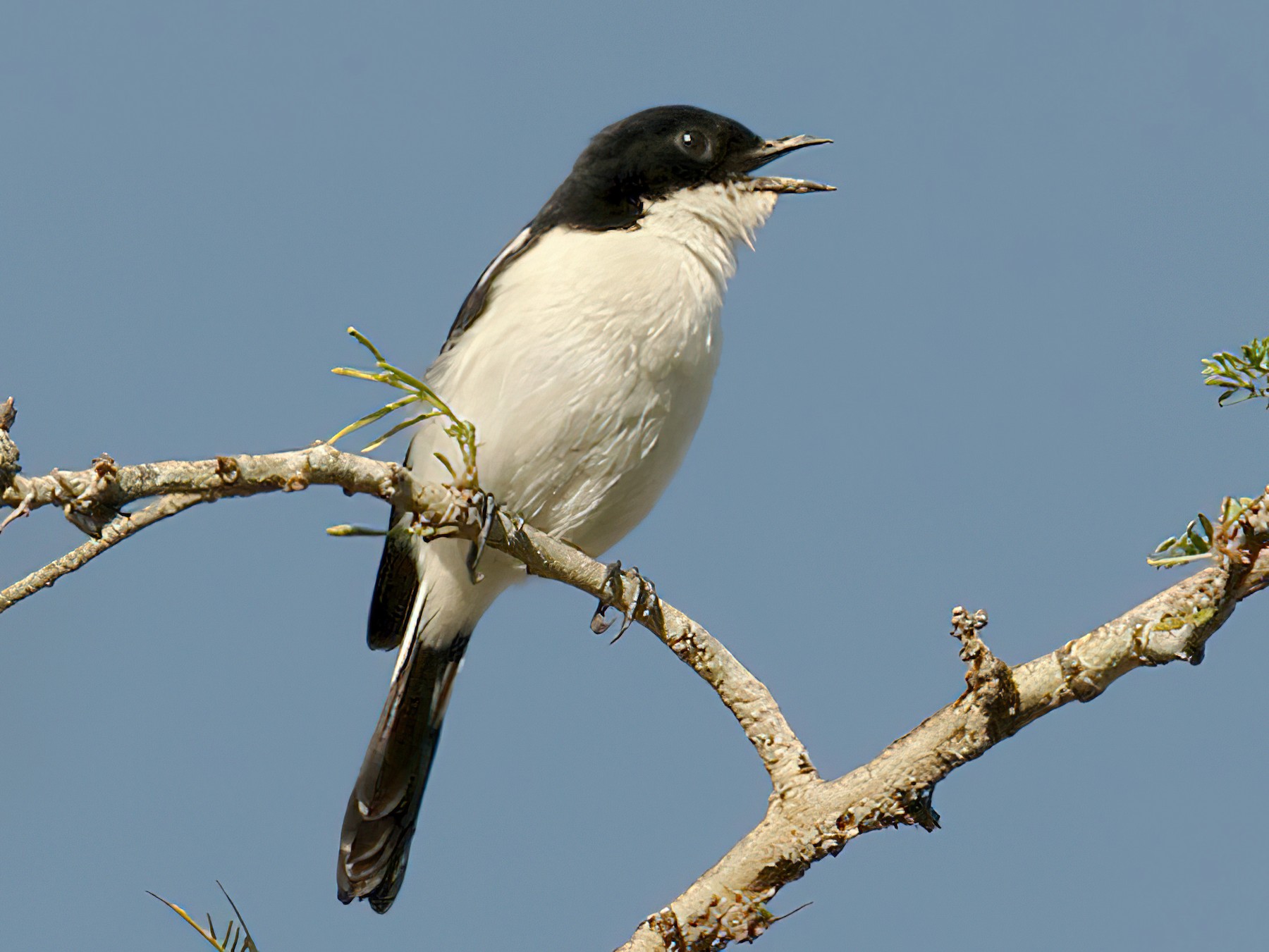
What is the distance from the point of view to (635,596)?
388 cm

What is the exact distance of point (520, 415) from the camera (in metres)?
4.46

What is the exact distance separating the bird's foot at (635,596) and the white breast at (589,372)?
606 mm

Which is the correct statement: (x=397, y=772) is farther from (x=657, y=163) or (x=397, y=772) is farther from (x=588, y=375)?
(x=657, y=163)

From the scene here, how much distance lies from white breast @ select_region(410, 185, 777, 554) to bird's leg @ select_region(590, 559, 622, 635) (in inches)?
19.4

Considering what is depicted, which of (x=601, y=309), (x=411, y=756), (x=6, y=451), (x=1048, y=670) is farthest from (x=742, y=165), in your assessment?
(x=6, y=451)

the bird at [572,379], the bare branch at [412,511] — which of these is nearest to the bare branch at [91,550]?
the bare branch at [412,511]

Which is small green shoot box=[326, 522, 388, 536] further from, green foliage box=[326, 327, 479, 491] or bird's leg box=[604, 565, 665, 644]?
bird's leg box=[604, 565, 665, 644]

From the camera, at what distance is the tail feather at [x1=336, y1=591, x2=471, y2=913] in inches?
185

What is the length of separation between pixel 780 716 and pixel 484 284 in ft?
8.10

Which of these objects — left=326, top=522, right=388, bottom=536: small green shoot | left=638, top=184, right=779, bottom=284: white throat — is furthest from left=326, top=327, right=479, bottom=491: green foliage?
left=638, top=184, right=779, bottom=284: white throat

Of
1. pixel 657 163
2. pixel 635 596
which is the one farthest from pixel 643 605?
pixel 657 163

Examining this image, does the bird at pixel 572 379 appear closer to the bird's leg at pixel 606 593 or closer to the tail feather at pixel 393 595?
the tail feather at pixel 393 595

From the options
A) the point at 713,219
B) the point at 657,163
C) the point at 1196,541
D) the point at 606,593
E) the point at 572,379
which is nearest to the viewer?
the point at 1196,541

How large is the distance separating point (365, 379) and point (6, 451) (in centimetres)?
77
